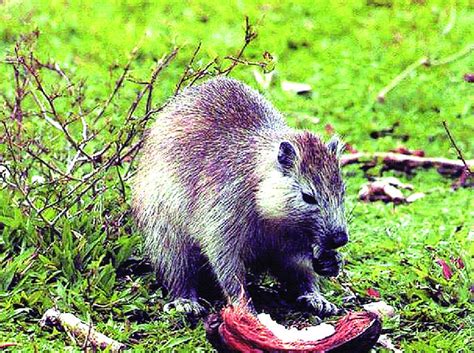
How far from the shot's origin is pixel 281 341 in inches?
177

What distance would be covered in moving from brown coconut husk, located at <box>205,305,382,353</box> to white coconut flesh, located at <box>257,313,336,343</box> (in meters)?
0.06

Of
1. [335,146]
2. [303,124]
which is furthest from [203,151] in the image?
[303,124]

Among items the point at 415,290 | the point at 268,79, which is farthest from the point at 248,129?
the point at 268,79

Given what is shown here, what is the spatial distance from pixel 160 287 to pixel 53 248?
1.93 ft

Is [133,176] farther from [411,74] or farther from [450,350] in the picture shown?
[411,74]

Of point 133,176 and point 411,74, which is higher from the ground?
point 411,74

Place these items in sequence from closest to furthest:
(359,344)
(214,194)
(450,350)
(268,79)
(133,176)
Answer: (359,344)
(450,350)
(214,194)
(133,176)
(268,79)

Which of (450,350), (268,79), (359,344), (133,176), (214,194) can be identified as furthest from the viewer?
(268,79)

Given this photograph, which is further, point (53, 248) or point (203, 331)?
point (53, 248)

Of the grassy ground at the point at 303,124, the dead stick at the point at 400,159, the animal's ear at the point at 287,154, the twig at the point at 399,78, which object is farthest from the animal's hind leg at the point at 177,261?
the twig at the point at 399,78

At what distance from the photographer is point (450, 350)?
4.80m

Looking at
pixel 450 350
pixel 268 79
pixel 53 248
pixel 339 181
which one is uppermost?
pixel 268 79

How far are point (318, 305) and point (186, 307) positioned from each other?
2.15 feet

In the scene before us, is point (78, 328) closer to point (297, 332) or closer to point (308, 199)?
point (297, 332)
